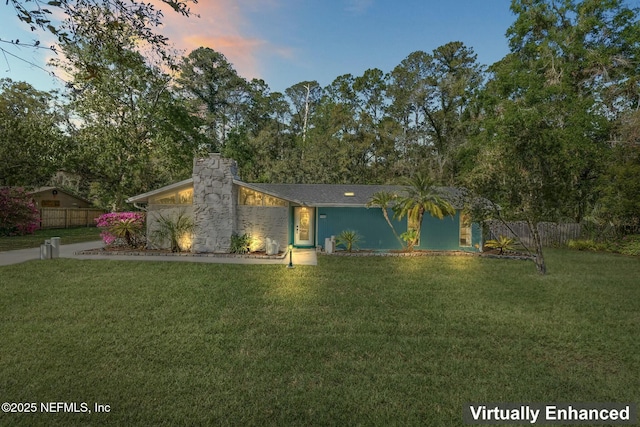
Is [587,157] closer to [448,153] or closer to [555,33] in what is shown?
[555,33]

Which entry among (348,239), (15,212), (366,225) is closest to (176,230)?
(348,239)

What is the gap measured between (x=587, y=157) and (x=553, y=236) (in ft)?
18.4

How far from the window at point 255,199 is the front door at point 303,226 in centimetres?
207

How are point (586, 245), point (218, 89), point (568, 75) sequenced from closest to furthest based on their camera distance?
point (586, 245)
point (568, 75)
point (218, 89)

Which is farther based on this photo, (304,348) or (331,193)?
(331,193)

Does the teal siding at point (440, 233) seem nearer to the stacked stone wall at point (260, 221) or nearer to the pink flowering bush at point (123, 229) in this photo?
the stacked stone wall at point (260, 221)

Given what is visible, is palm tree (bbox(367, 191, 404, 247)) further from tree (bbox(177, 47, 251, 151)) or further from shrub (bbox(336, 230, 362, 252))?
tree (bbox(177, 47, 251, 151))

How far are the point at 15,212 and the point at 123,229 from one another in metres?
9.45

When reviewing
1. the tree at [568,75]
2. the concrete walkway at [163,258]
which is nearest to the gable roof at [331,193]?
the concrete walkway at [163,258]

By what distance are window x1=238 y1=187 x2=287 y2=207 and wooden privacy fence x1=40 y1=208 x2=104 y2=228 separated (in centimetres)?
1975

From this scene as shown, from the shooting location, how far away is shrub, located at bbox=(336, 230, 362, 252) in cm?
1510

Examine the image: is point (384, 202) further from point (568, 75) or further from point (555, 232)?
point (568, 75)

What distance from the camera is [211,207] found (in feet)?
→ 46.0

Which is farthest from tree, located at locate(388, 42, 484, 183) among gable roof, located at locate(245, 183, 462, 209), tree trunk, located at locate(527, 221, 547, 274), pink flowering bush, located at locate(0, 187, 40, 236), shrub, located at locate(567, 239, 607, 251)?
pink flowering bush, located at locate(0, 187, 40, 236)
